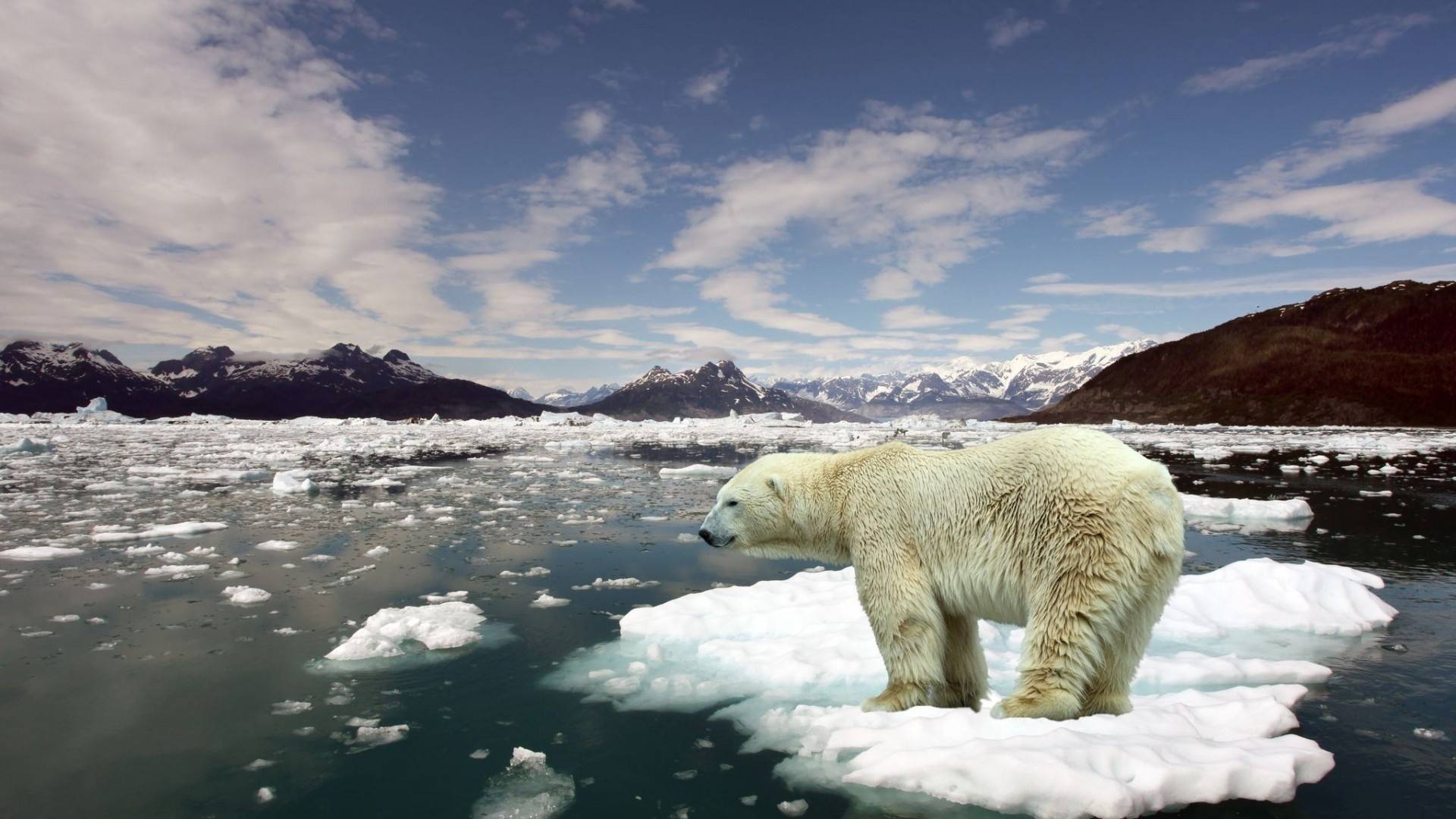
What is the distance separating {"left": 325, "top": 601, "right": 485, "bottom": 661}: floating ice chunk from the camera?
6.71 m

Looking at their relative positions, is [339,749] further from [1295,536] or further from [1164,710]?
[1295,536]

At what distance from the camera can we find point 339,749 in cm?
480

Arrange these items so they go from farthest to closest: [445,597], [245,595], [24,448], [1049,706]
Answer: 1. [24,448]
2. [445,597]
3. [245,595]
4. [1049,706]

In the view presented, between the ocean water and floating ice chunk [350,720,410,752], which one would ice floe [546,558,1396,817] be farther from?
floating ice chunk [350,720,410,752]

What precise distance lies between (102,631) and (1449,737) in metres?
12.0

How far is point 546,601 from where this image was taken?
883 centimetres

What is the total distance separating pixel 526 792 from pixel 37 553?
11829 mm

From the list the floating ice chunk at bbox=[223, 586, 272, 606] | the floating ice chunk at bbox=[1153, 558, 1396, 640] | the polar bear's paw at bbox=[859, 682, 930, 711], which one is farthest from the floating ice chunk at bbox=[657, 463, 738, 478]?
the polar bear's paw at bbox=[859, 682, 930, 711]

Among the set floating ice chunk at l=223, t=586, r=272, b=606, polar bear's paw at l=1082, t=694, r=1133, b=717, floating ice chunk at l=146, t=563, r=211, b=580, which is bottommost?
floating ice chunk at l=223, t=586, r=272, b=606

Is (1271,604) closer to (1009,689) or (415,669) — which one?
(1009,689)

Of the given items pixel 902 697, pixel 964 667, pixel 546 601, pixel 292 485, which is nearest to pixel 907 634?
pixel 902 697

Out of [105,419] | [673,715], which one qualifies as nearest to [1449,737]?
[673,715]

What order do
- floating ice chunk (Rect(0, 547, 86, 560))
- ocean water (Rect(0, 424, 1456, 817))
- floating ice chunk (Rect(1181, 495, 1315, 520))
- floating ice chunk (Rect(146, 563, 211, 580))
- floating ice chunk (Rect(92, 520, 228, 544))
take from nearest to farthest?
ocean water (Rect(0, 424, 1456, 817)) → floating ice chunk (Rect(146, 563, 211, 580)) → floating ice chunk (Rect(0, 547, 86, 560)) → floating ice chunk (Rect(92, 520, 228, 544)) → floating ice chunk (Rect(1181, 495, 1315, 520))

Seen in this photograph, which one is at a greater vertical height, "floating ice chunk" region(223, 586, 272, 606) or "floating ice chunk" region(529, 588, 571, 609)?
"floating ice chunk" region(223, 586, 272, 606)
